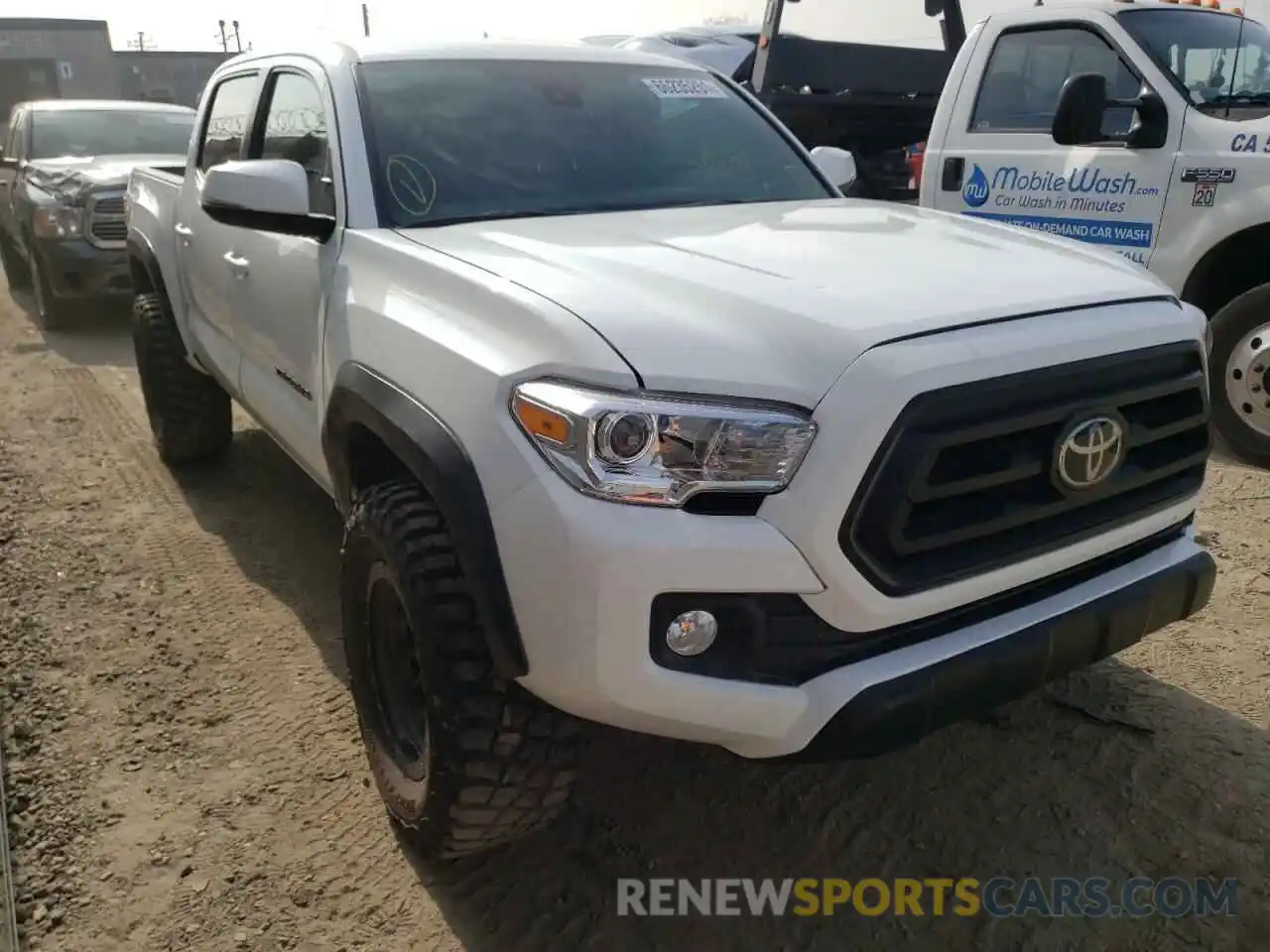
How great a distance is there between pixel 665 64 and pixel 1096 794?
2541mm

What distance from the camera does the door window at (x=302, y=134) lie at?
2.92 m

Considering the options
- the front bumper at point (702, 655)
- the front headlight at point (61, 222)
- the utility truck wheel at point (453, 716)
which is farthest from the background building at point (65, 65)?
the front bumper at point (702, 655)

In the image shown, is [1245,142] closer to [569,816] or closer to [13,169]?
[569,816]

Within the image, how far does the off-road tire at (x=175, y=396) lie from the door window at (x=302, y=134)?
130 centimetres

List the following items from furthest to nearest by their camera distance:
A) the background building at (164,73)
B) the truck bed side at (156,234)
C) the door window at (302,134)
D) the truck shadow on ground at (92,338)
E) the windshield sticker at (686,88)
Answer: the background building at (164,73) < the truck shadow on ground at (92,338) < the truck bed side at (156,234) < the windshield sticker at (686,88) < the door window at (302,134)

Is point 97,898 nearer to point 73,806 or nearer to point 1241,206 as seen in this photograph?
point 73,806

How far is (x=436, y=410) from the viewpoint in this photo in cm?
207

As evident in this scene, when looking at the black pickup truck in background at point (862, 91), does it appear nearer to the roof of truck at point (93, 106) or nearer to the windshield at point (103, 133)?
the windshield at point (103, 133)

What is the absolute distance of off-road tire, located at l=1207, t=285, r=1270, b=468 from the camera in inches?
174

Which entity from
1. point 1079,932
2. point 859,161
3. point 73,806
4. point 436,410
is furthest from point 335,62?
point 859,161

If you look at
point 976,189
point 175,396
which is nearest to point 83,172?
point 175,396

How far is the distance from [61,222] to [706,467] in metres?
7.81

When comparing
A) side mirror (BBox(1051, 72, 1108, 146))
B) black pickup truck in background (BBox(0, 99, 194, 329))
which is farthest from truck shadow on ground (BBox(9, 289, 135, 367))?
side mirror (BBox(1051, 72, 1108, 146))
